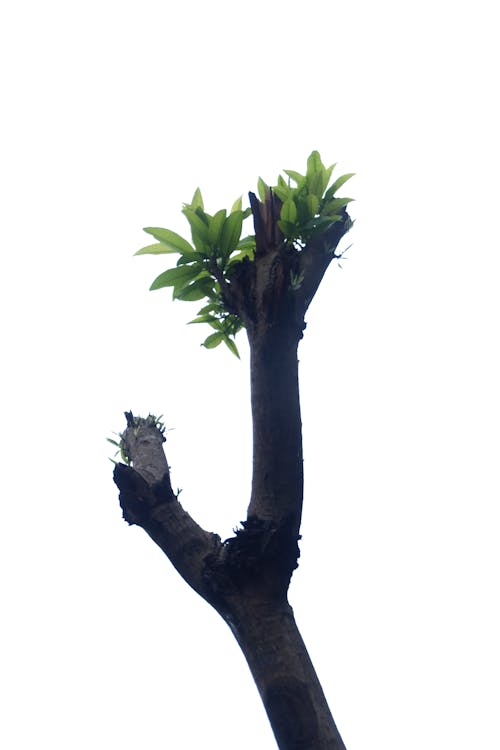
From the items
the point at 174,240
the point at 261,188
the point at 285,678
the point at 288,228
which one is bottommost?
the point at 285,678

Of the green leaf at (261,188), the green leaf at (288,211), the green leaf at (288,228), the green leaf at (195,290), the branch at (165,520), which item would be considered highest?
the green leaf at (261,188)

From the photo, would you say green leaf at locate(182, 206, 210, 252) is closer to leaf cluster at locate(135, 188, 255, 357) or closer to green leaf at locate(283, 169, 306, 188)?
leaf cluster at locate(135, 188, 255, 357)

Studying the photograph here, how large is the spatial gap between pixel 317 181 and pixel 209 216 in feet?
1.74

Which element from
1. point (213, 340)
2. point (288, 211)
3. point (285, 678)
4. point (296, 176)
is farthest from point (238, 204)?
point (285, 678)

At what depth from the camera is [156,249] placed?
10.5 ft

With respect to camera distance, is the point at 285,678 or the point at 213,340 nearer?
the point at 285,678

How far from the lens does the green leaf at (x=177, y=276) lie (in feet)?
10.2

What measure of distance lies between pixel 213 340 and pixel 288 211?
0.86 m

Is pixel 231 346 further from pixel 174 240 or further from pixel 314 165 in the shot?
pixel 314 165

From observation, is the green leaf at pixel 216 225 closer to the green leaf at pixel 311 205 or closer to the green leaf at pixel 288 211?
the green leaf at pixel 288 211

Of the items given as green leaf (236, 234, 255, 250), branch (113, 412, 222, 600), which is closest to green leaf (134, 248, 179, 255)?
green leaf (236, 234, 255, 250)

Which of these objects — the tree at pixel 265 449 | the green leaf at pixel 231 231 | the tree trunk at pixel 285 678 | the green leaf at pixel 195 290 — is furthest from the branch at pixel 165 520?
the green leaf at pixel 231 231

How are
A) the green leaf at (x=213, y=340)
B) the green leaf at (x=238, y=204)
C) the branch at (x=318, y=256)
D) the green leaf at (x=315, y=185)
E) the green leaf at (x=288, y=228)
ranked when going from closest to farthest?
the branch at (x=318, y=256)
the green leaf at (x=288, y=228)
the green leaf at (x=315, y=185)
the green leaf at (x=238, y=204)
the green leaf at (x=213, y=340)

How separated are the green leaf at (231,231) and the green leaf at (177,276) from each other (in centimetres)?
17
